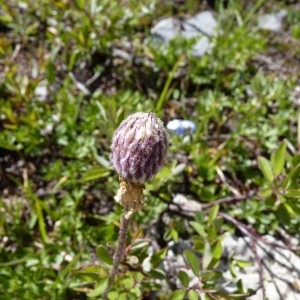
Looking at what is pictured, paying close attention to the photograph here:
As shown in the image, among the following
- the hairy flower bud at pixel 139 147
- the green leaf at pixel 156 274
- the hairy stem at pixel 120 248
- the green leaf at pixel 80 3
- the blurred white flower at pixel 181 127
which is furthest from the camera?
the green leaf at pixel 80 3

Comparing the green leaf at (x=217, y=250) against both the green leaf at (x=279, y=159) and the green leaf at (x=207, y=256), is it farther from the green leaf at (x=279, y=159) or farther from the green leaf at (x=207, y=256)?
the green leaf at (x=279, y=159)

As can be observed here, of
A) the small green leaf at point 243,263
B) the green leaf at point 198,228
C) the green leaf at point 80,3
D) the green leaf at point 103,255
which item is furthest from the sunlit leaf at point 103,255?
the green leaf at point 80,3

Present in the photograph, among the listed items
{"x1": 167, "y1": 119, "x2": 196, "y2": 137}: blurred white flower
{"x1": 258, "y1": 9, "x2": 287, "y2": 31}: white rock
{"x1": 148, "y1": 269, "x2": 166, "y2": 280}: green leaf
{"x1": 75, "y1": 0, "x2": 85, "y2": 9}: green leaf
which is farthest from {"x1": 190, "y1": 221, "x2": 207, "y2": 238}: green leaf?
{"x1": 258, "y1": 9, "x2": 287, "y2": 31}: white rock

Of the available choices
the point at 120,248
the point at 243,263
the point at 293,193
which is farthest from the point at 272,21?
the point at 120,248

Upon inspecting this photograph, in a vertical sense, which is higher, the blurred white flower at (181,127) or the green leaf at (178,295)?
the blurred white flower at (181,127)

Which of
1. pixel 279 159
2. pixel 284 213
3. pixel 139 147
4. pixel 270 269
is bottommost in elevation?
pixel 270 269

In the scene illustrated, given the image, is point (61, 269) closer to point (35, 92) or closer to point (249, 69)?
point (35, 92)

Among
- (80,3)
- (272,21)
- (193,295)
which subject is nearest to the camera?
(193,295)

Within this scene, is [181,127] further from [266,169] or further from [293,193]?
[293,193]
